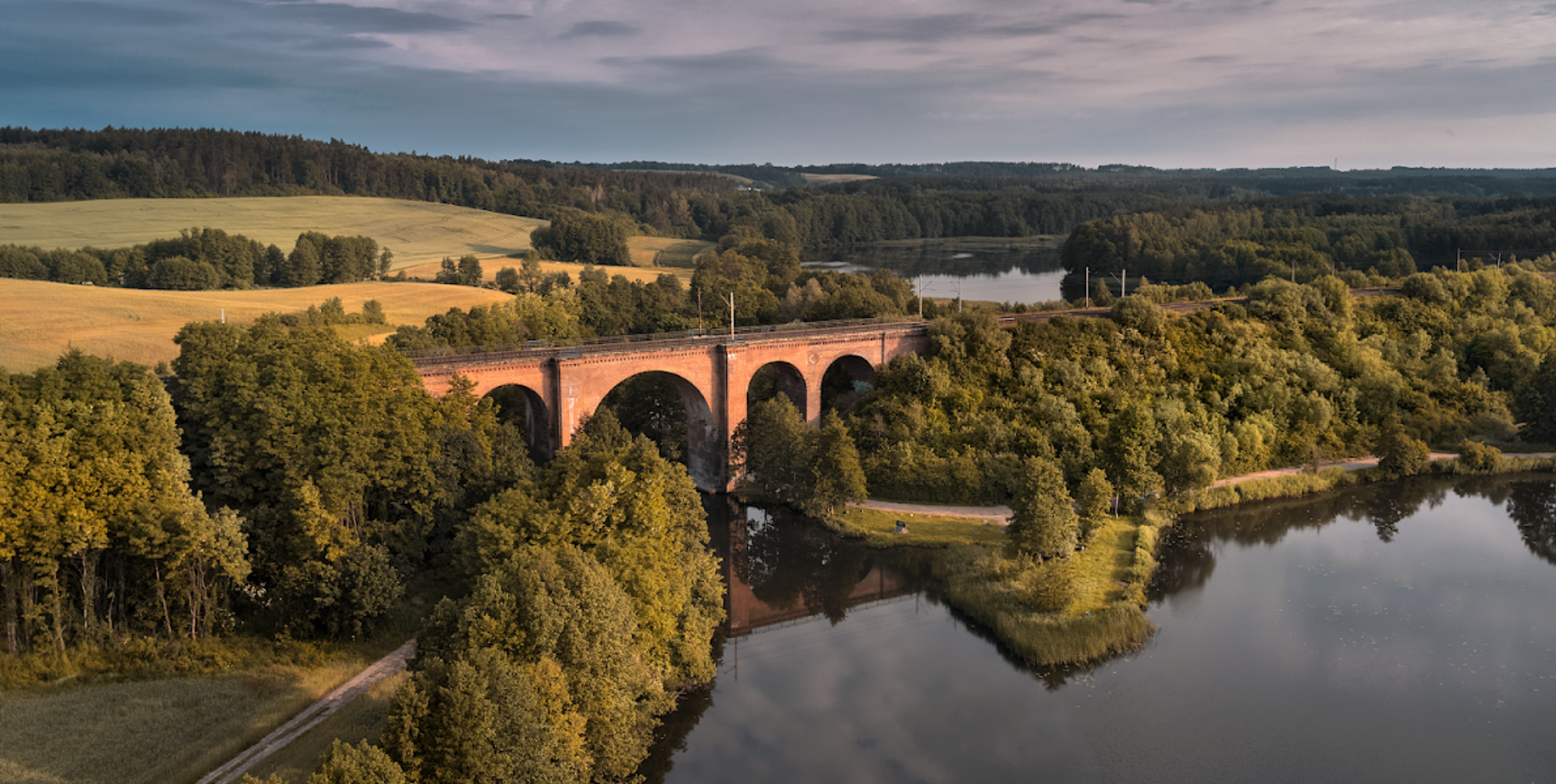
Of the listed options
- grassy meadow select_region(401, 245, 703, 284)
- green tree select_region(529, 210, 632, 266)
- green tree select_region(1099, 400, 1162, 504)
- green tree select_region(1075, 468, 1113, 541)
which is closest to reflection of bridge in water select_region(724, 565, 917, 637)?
green tree select_region(1075, 468, 1113, 541)

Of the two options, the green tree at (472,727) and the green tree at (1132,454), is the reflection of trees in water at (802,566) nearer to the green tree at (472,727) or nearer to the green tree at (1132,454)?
the green tree at (1132,454)

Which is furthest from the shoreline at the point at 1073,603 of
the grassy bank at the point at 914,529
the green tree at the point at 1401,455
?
the green tree at the point at 1401,455

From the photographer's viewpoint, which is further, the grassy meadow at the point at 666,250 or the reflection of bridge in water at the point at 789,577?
the grassy meadow at the point at 666,250

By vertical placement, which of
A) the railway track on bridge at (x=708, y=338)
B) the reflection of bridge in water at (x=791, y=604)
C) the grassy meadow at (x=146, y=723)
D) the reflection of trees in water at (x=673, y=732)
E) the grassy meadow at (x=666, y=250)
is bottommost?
the reflection of trees in water at (x=673, y=732)

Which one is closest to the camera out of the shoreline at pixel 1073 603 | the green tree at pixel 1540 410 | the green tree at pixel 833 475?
the shoreline at pixel 1073 603

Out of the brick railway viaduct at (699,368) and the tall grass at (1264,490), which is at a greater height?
the brick railway viaduct at (699,368)

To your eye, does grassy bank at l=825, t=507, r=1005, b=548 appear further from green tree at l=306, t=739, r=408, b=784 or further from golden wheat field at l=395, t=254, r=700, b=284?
golden wheat field at l=395, t=254, r=700, b=284
